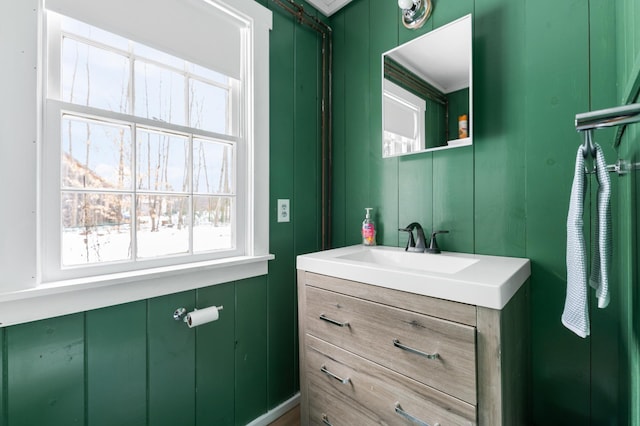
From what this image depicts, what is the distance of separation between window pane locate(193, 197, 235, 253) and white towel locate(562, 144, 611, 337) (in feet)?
4.37

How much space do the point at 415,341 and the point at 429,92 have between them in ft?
3.74

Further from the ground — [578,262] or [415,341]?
[578,262]

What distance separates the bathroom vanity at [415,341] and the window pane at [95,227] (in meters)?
0.75

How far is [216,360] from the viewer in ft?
4.52

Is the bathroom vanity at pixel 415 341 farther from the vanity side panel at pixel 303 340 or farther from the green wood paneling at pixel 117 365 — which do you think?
the green wood paneling at pixel 117 365

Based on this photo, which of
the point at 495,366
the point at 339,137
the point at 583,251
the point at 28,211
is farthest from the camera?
the point at 339,137

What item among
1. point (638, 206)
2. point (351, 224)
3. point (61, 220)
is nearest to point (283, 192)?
point (351, 224)

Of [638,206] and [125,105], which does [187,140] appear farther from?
[638,206]

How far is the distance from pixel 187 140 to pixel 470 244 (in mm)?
1400

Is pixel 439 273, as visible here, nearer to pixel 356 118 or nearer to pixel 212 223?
pixel 212 223

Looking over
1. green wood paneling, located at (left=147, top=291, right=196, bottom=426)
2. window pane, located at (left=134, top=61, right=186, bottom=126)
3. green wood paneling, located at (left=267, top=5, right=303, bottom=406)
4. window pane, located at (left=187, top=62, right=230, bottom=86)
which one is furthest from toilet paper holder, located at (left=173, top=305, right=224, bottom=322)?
window pane, located at (left=187, top=62, right=230, bottom=86)

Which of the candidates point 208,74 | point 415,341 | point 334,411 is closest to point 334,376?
point 334,411

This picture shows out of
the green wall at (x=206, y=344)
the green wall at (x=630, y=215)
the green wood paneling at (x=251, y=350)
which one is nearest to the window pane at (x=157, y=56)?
the green wall at (x=206, y=344)

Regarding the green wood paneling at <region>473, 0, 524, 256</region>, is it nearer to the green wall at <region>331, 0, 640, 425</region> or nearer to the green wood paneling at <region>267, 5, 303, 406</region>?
the green wall at <region>331, 0, 640, 425</region>
